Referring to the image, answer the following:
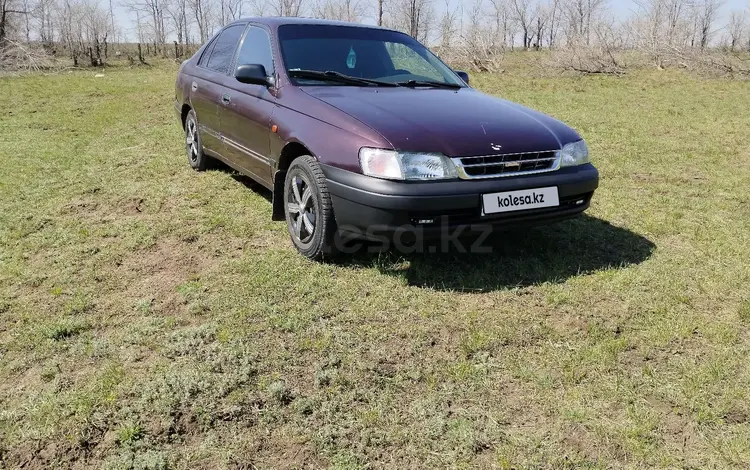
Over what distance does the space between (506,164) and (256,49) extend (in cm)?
237

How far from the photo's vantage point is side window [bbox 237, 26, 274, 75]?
4.49 m

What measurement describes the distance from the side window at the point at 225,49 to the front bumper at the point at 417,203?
7.23 ft

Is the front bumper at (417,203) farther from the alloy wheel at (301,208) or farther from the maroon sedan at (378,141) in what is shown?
the alloy wheel at (301,208)

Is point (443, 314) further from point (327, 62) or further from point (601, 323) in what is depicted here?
point (327, 62)

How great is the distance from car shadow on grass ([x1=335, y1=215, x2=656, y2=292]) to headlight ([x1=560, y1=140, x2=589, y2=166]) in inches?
26.0

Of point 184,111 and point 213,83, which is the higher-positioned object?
point 213,83

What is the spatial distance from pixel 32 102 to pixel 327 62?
11.5m

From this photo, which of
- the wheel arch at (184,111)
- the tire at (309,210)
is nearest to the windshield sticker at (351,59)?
the tire at (309,210)

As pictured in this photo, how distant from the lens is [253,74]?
418cm

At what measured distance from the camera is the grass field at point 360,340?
2.27 meters

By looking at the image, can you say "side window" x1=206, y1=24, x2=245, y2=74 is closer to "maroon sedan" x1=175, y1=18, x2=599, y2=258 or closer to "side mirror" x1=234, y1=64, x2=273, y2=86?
"maroon sedan" x1=175, y1=18, x2=599, y2=258

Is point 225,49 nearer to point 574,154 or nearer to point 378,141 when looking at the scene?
point 378,141

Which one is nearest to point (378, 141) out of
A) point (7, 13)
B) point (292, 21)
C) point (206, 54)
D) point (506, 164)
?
point (506, 164)

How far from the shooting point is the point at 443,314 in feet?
10.7
